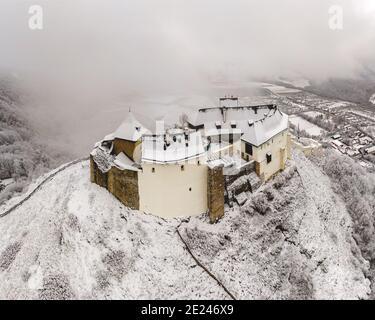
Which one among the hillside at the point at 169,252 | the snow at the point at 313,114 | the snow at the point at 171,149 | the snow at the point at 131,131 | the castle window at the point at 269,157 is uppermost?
the snow at the point at 131,131

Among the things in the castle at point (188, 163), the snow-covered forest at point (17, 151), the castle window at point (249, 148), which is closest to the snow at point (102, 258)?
the castle at point (188, 163)

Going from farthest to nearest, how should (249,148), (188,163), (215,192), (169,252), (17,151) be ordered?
1. (17,151)
2. (249,148)
3. (215,192)
4. (188,163)
5. (169,252)

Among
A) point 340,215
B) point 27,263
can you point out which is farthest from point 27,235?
point 340,215

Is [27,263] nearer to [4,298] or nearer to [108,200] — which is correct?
[4,298]

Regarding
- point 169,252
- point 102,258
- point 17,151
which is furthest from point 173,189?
point 17,151

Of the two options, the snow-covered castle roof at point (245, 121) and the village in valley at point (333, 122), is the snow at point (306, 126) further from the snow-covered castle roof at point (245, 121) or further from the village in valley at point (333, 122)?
→ the snow-covered castle roof at point (245, 121)

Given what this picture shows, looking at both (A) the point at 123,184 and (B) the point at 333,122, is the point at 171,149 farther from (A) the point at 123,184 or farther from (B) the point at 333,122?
(B) the point at 333,122
